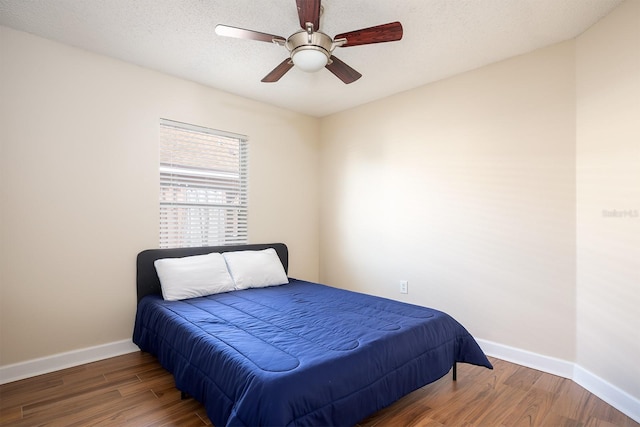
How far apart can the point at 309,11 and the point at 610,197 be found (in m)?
2.26

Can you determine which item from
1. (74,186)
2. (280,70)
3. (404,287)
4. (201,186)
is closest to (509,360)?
(404,287)

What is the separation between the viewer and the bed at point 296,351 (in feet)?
4.80

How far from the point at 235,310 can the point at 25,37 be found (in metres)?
2.57

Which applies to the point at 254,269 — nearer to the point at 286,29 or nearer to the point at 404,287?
the point at 404,287

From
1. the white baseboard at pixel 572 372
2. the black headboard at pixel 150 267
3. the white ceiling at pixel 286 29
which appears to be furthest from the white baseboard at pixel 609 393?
the black headboard at pixel 150 267

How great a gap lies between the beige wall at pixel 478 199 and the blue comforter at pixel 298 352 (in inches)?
30.7

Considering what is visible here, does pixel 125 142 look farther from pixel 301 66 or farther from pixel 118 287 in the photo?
pixel 301 66

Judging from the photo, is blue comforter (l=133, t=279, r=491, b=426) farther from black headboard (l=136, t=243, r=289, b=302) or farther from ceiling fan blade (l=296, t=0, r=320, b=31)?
ceiling fan blade (l=296, t=0, r=320, b=31)

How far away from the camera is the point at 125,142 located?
9.51 feet

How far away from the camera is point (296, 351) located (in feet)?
5.60

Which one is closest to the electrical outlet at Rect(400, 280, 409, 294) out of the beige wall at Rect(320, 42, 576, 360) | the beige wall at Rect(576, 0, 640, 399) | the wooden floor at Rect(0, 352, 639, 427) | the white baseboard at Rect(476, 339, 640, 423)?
the beige wall at Rect(320, 42, 576, 360)

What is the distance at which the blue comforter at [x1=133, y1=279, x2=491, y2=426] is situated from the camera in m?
1.46

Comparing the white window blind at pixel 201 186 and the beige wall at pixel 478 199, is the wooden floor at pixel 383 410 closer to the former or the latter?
the beige wall at pixel 478 199

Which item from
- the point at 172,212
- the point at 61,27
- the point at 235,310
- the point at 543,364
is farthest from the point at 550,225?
the point at 61,27
